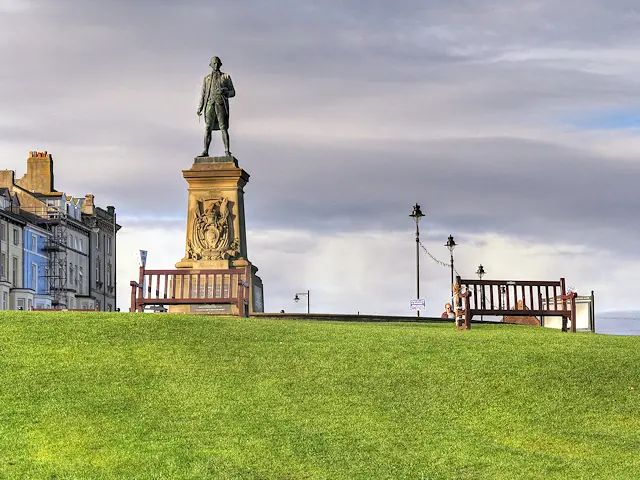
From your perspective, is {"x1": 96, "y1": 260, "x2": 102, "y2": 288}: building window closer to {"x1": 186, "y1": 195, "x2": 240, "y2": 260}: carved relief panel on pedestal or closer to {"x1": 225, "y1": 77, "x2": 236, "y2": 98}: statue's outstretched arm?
{"x1": 225, "y1": 77, "x2": 236, "y2": 98}: statue's outstretched arm

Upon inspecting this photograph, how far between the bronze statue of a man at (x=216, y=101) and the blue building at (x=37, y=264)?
56.8 m

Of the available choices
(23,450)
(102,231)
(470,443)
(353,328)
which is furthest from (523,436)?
(102,231)

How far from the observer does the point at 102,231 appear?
11481 centimetres

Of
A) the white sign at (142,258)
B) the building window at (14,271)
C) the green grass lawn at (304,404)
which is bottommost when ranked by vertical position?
the green grass lawn at (304,404)

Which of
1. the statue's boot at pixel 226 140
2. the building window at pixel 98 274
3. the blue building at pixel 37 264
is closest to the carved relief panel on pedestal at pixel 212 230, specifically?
the statue's boot at pixel 226 140

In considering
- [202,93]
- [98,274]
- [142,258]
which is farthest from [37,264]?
[142,258]

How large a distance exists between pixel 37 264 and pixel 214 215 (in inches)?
2522

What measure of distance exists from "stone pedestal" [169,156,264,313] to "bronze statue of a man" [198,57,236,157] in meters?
1.07

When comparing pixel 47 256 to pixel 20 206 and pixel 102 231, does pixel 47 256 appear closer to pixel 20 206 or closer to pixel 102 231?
pixel 20 206

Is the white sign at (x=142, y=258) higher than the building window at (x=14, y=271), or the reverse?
the building window at (x=14, y=271)

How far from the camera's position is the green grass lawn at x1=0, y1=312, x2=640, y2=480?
13914mm

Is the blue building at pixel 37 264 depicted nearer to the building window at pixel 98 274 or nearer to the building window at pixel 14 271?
the building window at pixel 14 271

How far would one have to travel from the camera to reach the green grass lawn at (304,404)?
13914 mm

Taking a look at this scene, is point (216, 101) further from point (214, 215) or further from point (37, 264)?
point (37, 264)
